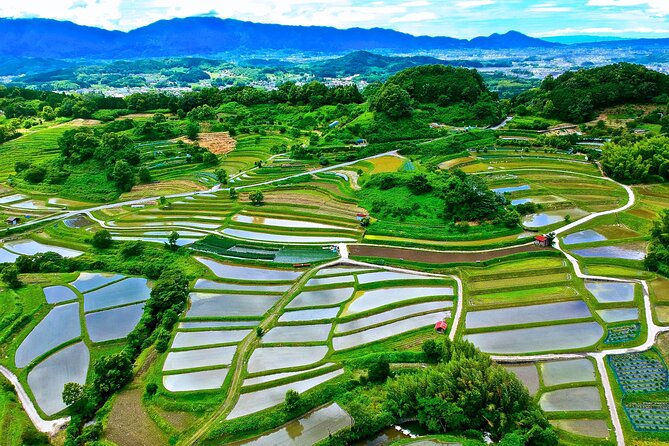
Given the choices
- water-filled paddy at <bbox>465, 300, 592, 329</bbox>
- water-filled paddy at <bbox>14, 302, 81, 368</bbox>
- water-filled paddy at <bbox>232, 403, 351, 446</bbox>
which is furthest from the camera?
water-filled paddy at <bbox>465, 300, 592, 329</bbox>

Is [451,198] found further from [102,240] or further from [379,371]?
[102,240]

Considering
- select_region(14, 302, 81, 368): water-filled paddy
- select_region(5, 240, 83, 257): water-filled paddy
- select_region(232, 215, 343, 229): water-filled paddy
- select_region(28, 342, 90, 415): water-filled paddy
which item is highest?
select_region(232, 215, 343, 229): water-filled paddy

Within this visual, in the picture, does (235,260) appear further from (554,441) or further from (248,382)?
(554,441)

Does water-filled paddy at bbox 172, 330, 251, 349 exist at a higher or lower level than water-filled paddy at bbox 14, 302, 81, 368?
higher

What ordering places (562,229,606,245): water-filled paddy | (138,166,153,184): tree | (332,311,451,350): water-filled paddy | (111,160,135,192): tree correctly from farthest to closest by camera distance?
(138,166,153,184): tree
(111,160,135,192): tree
(562,229,606,245): water-filled paddy
(332,311,451,350): water-filled paddy

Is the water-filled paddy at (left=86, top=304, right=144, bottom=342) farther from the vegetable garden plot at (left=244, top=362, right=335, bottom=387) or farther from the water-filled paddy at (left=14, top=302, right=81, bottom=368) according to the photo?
the vegetable garden plot at (left=244, top=362, right=335, bottom=387)

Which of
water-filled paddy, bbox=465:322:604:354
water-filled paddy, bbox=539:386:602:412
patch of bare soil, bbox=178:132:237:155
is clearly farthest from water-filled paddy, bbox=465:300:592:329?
patch of bare soil, bbox=178:132:237:155
